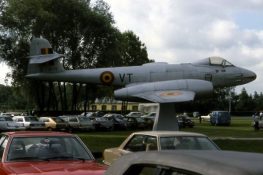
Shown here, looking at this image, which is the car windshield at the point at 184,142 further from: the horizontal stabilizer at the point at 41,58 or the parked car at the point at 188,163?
the horizontal stabilizer at the point at 41,58

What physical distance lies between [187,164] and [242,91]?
159 m

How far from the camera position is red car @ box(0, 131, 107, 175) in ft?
26.4

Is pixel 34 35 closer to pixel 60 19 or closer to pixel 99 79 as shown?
pixel 60 19

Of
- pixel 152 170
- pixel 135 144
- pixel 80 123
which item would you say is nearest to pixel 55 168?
pixel 152 170

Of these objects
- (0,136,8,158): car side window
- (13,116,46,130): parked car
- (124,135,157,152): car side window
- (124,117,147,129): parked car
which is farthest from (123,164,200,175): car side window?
(124,117,147,129): parked car

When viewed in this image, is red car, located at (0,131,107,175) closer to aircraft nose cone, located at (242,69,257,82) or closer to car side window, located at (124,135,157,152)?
car side window, located at (124,135,157,152)

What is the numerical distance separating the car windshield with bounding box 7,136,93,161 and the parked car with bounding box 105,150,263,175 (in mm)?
5084

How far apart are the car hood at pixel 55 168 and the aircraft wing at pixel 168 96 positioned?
19.3 m

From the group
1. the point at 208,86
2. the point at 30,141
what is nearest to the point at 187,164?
the point at 30,141

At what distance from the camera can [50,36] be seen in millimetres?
60031

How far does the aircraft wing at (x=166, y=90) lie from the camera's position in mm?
28500

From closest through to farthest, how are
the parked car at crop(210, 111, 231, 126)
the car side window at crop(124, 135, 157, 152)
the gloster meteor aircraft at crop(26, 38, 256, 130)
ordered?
1. the car side window at crop(124, 135, 157, 152)
2. the gloster meteor aircraft at crop(26, 38, 256, 130)
3. the parked car at crop(210, 111, 231, 126)

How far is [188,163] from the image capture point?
10.1ft

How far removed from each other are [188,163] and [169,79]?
90.8ft
